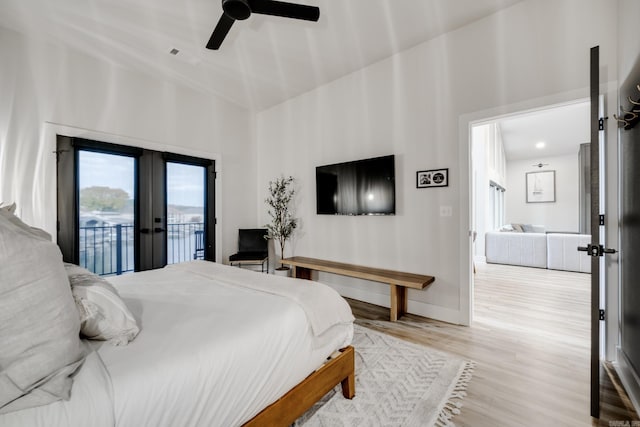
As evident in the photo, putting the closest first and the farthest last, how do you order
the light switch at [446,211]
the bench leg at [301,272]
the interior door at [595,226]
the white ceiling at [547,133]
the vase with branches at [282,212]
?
the interior door at [595,226]
the light switch at [446,211]
the bench leg at [301,272]
the vase with branches at [282,212]
the white ceiling at [547,133]

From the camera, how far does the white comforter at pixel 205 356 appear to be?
836 millimetres

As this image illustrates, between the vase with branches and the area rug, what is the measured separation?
8.19ft

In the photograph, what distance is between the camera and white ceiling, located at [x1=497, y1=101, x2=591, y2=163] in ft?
20.0

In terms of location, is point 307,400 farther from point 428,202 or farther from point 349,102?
point 349,102

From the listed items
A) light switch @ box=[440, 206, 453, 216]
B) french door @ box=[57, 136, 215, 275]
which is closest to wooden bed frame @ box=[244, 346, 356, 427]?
light switch @ box=[440, 206, 453, 216]

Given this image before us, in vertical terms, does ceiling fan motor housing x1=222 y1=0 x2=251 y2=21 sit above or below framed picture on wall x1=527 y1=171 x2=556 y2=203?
above

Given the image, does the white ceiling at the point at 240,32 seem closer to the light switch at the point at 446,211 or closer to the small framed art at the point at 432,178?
the small framed art at the point at 432,178

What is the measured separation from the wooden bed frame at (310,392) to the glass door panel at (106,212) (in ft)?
11.0

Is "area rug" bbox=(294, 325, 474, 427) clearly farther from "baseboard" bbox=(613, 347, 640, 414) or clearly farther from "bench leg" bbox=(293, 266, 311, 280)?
"bench leg" bbox=(293, 266, 311, 280)

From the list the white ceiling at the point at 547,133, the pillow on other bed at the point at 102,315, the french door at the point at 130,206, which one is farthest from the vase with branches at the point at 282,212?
the white ceiling at the point at 547,133

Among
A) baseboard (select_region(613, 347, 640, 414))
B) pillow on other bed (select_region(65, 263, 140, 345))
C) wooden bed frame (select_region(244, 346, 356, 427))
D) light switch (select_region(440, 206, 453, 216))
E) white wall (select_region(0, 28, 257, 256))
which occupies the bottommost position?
baseboard (select_region(613, 347, 640, 414))

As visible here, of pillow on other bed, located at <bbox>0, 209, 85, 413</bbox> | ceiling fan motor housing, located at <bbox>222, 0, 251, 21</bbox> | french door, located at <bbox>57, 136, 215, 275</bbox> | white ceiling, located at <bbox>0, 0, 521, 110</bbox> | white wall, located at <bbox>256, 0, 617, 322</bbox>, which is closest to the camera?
pillow on other bed, located at <bbox>0, 209, 85, 413</bbox>

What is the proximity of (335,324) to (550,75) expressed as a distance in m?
2.82

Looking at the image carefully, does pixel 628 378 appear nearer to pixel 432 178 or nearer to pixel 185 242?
pixel 432 178
